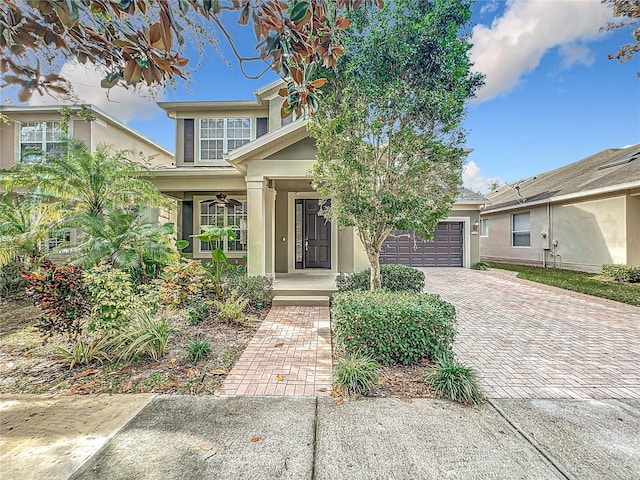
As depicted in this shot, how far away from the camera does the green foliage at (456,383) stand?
343cm

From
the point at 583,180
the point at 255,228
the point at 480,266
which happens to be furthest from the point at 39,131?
the point at 583,180

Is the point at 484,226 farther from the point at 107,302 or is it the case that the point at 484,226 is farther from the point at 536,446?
the point at 107,302

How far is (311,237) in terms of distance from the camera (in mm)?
11852

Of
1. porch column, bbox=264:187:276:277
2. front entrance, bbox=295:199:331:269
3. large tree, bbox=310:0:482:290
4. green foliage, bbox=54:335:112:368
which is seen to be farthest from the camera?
front entrance, bbox=295:199:331:269

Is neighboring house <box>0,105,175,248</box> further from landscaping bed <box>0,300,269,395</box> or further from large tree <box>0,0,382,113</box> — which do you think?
large tree <box>0,0,382,113</box>

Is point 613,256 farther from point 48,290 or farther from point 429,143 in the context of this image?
point 48,290

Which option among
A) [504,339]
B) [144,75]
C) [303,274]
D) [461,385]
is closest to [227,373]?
[461,385]

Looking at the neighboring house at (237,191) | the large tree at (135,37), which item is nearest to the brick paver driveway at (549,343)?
the large tree at (135,37)

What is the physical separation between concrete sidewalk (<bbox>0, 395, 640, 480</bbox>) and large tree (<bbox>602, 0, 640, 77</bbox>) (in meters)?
10.1

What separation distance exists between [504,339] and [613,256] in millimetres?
10964

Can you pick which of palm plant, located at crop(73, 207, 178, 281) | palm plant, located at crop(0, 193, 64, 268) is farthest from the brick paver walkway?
palm plant, located at crop(0, 193, 64, 268)

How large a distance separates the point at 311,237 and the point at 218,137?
17.3 feet

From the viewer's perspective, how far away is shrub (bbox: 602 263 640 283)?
11.0 meters

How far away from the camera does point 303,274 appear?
36.7ft
